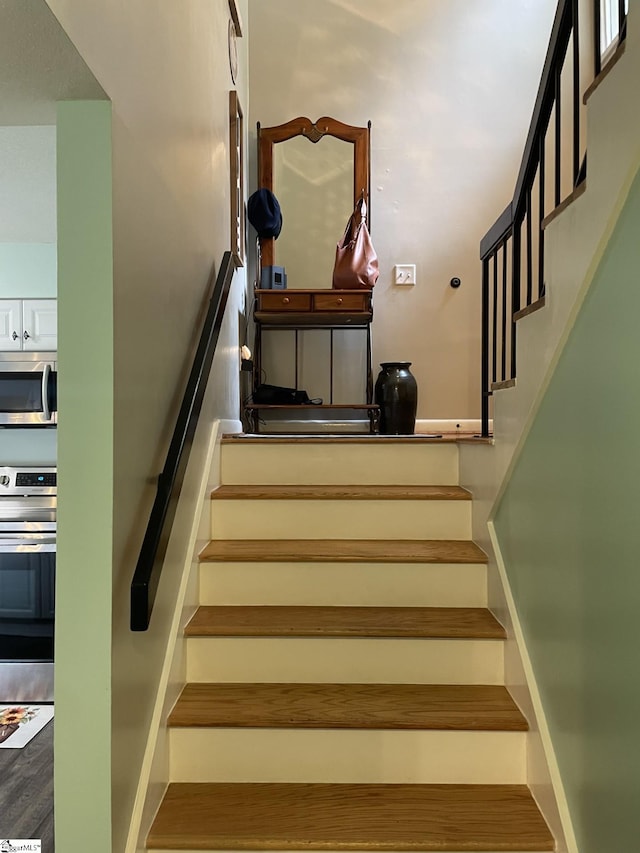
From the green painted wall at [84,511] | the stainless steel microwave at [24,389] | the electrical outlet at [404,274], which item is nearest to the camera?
the green painted wall at [84,511]

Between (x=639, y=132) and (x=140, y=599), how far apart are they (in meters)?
1.34

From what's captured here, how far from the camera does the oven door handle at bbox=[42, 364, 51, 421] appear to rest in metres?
3.19

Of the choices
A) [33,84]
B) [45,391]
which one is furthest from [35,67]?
[45,391]

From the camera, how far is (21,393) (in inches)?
128

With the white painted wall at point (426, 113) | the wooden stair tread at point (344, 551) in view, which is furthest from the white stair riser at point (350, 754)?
the white painted wall at point (426, 113)

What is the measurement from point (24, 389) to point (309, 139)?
2410 millimetres

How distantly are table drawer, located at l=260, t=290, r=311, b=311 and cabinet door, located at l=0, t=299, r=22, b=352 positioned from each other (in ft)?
4.50

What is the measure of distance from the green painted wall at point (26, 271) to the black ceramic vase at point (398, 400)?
2001 millimetres

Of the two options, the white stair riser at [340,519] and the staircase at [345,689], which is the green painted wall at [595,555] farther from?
the white stair riser at [340,519]

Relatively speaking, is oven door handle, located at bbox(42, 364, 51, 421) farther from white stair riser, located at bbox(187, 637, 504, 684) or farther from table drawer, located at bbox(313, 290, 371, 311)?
white stair riser, located at bbox(187, 637, 504, 684)

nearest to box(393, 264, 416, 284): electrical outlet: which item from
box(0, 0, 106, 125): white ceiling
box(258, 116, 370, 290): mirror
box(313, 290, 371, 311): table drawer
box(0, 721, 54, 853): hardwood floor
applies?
box(258, 116, 370, 290): mirror

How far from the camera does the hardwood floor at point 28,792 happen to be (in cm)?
200

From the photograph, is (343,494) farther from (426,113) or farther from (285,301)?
(426,113)

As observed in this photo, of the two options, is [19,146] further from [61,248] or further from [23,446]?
[23,446]
